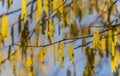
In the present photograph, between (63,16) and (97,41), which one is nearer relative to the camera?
(97,41)

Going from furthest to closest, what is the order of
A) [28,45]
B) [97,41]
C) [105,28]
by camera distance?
[105,28], [28,45], [97,41]

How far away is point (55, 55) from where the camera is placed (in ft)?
4.09

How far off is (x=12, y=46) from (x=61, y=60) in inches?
8.8

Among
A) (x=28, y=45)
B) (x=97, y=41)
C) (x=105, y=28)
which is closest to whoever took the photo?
(x=97, y=41)

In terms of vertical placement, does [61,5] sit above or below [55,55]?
above

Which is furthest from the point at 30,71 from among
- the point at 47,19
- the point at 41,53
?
the point at 47,19

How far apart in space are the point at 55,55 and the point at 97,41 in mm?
173

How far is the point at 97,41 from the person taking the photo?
1174 mm

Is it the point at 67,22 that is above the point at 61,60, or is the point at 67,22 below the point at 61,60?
above

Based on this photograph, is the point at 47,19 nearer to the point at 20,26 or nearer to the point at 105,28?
the point at 20,26

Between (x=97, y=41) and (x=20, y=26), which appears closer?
(x=97, y=41)

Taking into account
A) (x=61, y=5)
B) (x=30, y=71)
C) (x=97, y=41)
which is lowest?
(x=30, y=71)

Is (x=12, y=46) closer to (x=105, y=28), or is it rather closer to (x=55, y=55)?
(x=55, y=55)

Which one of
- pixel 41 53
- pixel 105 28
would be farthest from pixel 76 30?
pixel 41 53
